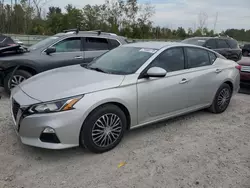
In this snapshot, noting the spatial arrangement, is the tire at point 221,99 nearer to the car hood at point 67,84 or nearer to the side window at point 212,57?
the side window at point 212,57

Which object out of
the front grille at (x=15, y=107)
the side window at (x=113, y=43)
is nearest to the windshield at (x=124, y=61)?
the front grille at (x=15, y=107)

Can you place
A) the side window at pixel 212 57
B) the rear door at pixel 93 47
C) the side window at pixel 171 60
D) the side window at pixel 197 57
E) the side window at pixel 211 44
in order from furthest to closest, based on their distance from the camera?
the side window at pixel 211 44 < the rear door at pixel 93 47 < the side window at pixel 212 57 < the side window at pixel 197 57 < the side window at pixel 171 60

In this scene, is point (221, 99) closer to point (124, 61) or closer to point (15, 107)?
point (124, 61)

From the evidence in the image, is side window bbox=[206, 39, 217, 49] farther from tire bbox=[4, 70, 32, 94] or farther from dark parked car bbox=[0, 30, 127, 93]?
tire bbox=[4, 70, 32, 94]

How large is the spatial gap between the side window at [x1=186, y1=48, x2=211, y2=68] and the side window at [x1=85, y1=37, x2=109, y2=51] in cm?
296

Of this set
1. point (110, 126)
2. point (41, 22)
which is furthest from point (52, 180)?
point (41, 22)

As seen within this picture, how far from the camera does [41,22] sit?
2041 centimetres

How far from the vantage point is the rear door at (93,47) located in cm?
646

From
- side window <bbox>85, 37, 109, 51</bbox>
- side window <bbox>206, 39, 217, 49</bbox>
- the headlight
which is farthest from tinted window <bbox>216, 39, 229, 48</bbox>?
the headlight

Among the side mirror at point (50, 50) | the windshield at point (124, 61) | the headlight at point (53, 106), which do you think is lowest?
the headlight at point (53, 106)

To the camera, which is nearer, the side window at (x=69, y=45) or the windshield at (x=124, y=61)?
the windshield at (x=124, y=61)

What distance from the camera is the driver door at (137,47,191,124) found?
11.9 ft

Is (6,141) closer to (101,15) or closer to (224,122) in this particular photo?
(224,122)

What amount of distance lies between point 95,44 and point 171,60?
3127 millimetres
